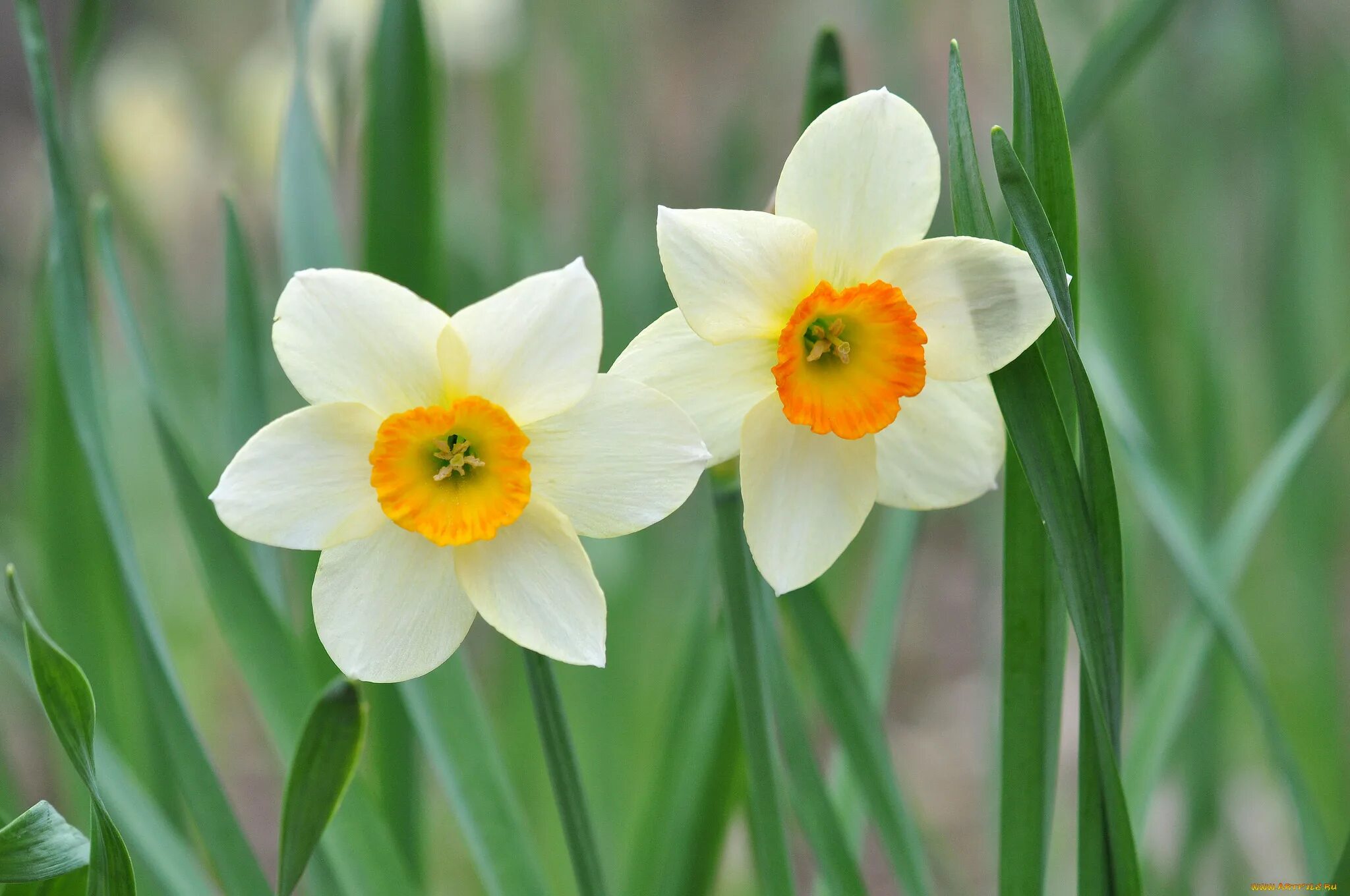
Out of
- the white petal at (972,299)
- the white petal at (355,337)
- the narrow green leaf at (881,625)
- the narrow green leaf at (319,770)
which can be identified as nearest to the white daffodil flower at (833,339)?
the white petal at (972,299)

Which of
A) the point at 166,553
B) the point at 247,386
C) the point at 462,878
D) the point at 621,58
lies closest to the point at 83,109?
the point at 247,386

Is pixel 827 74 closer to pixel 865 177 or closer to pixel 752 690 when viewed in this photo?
pixel 865 177

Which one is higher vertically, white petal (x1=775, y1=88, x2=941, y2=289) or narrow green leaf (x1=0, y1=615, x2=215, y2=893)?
white petal (x1=775, y1=88, x2=941, y2=289)

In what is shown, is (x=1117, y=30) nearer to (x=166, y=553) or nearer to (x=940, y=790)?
(x=940, y=790)

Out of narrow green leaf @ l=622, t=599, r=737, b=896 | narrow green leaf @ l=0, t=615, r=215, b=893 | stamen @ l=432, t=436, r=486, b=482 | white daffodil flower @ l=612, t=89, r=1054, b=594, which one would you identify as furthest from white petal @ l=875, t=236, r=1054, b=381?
narrow green leaf @ l=0, t=615, r=215, b=893

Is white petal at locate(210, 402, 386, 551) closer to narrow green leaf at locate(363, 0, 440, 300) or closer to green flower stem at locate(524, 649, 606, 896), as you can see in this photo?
green flower stem at locate(524, 649, 606, 896)

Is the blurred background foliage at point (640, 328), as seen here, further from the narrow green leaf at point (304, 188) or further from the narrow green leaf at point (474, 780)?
the narrow green leaf at point (474, 780)
